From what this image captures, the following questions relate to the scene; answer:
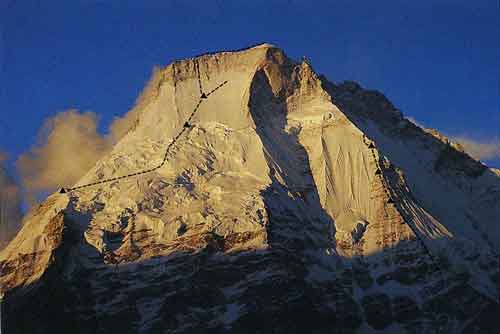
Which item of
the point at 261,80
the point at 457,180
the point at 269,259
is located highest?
the point at 261,80

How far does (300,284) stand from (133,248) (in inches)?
757

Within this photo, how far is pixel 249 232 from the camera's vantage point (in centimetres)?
13912

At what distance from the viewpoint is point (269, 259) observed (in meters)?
137

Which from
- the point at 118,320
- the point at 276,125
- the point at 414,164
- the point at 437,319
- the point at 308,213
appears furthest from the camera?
the point at 414,164

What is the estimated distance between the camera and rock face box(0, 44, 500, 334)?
440ft

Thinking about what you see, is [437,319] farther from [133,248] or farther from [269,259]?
[133,248]

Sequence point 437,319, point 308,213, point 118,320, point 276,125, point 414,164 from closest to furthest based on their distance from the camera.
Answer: point 118,320, point 437,319, point 308,213, point 276,125, point 414,164

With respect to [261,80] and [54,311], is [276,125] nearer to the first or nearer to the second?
[261,80]

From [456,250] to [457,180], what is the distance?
33200 mm

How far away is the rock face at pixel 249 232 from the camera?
440 ft

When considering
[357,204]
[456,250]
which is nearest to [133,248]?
[357,204]

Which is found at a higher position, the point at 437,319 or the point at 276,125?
the point at 276,125

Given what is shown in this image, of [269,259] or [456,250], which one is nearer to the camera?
[269,259]

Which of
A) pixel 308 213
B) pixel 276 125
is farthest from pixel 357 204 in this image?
pixel 276 125
